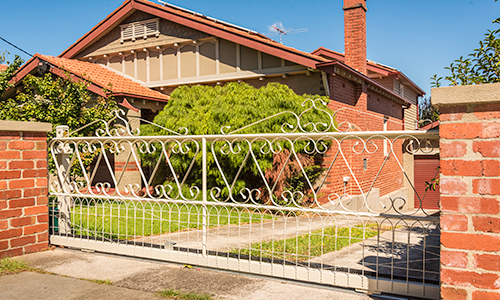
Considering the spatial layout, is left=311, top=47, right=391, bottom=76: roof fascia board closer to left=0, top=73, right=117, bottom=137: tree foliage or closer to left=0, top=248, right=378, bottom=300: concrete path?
left=0, top=73, right=117, bottom=137: tree foliage

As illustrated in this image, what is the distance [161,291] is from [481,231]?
9.11 ft

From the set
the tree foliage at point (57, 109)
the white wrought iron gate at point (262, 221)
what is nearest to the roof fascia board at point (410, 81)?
the white wrought iron gate at point (262, 221)

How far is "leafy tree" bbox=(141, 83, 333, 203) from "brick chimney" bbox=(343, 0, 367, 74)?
436 centimetres

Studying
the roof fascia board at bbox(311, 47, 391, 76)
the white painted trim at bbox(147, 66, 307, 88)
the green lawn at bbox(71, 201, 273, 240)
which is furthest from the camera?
the roof fascia board at bbox(311, 47, 391, 76)

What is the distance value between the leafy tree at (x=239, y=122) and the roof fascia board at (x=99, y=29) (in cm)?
566

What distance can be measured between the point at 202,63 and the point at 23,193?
28.9ft

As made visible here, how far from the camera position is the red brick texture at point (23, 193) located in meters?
4.97

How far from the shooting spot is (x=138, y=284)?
13.4 ft

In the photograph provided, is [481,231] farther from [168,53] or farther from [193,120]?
[168,53]

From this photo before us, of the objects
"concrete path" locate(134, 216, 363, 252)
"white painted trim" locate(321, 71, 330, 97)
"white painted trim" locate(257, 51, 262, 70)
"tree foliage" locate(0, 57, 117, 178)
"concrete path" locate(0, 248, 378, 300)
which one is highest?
"white painted trim" locate(257, 51, 262, 70)

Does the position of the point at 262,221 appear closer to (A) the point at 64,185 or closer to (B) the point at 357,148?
(A) the point at 64,185

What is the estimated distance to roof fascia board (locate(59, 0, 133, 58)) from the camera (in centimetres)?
1457

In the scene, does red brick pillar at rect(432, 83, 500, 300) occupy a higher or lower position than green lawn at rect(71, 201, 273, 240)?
higher

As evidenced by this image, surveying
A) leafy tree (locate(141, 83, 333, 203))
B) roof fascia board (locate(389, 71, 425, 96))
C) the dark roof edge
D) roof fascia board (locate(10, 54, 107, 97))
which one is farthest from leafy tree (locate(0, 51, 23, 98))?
roof fascia board (locate(389, 71, 425, 96))
